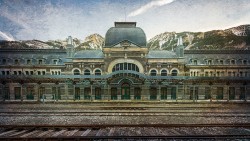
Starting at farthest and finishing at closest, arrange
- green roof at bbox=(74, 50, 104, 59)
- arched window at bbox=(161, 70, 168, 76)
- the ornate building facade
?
green roof at bbox=(74, 50, 104, 59)
arched window at bbox=(161, 70, 168, 76)
the ornate building facade

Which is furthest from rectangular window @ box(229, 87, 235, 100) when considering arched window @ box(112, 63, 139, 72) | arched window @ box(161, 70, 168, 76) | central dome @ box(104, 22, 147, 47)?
central dome @ box(104, 22, 147, 47)

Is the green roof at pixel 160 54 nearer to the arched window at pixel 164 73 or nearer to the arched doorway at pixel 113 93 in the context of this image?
the arched window at pixel 164 73

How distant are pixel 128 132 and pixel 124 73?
20868mm

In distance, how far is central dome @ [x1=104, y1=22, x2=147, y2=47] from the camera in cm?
3644

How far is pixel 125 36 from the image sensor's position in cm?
3697

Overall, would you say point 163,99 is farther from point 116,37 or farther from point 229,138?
point 229,138

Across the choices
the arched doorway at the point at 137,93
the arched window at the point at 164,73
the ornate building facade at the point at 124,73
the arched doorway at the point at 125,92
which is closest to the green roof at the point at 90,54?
the ornate building facade at the point at 124,73

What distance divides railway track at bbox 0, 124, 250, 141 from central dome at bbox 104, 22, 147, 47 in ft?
75.0

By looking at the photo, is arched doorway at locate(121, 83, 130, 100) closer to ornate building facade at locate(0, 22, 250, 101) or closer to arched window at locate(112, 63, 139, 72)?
ornate building facade at locate(0, 22, 250, 101)

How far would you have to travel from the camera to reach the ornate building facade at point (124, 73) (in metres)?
34.6

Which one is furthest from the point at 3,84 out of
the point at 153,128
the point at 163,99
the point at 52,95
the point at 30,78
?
the point at 153,128

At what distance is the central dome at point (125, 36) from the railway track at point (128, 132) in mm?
22857

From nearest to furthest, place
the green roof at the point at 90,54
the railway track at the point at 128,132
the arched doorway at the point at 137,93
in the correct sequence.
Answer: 1. the railway track at the point at 128,132
2. the arched doorway at the point at 137,93
3. the green roof at the point at 90,54

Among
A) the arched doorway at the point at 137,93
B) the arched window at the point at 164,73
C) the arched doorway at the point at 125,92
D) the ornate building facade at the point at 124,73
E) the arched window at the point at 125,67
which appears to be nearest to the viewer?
the ornate building facade at the point at 124,73
